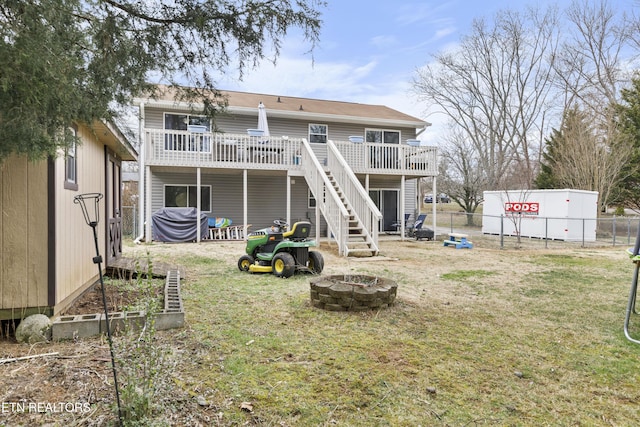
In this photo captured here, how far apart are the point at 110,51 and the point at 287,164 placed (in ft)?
33.7

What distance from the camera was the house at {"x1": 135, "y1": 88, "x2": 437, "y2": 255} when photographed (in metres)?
11.5

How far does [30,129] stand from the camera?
2.62 meters

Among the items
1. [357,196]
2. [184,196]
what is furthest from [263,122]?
[357,196]

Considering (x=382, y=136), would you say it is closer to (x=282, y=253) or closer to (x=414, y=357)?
(x=282, y=253)

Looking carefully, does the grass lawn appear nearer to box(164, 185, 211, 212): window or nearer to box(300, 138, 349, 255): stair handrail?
box(300, 138, 349, 255): stair handrail

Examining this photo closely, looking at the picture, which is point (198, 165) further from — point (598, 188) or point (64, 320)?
point (598, 188)

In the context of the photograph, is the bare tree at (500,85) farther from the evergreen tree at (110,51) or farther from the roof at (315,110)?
the evergreen tree at (110,51)

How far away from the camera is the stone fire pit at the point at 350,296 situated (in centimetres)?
472

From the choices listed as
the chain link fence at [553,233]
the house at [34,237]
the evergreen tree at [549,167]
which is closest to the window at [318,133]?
the chain link fence at [553,233]

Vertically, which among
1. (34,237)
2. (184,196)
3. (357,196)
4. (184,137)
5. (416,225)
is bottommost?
(416,225)

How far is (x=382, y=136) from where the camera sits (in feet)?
56.9

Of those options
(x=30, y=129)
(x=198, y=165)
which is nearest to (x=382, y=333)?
(x=30, y=129)

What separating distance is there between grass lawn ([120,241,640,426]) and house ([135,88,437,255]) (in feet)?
15.4

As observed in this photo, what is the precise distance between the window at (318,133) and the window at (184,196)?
4.59 meters
